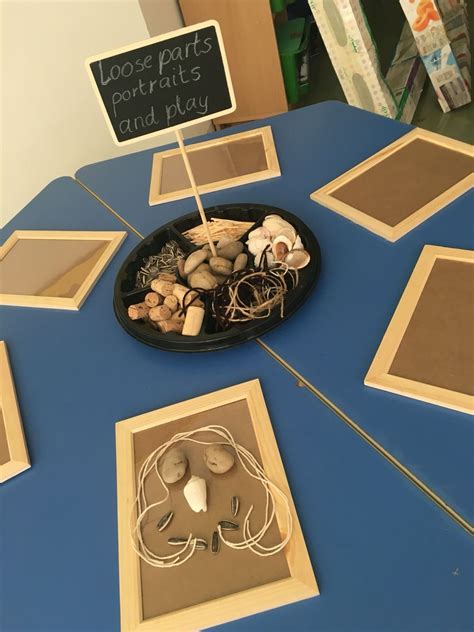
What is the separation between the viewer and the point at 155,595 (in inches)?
22.2

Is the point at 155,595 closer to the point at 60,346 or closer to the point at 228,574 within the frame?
the point at 228,574

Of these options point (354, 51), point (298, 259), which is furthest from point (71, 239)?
point (354, 51)

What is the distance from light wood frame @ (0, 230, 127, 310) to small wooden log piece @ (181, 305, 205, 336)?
277 millimetres

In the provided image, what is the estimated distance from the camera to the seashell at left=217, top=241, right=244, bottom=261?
Result: 922mm

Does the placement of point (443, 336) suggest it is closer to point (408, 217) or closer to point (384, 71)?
point (408, 217)

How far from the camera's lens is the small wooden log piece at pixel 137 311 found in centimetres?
85

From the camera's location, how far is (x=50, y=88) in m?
1.83

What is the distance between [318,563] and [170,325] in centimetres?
42

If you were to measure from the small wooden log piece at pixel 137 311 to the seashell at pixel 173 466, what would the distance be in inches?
10.6

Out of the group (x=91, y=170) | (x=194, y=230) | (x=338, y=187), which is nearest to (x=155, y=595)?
(x=194, y=230)

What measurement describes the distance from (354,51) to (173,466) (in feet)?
5.98

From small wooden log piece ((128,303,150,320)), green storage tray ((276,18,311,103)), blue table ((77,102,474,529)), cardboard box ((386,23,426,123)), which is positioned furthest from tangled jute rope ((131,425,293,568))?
green storage tray ((276,18,311,103))

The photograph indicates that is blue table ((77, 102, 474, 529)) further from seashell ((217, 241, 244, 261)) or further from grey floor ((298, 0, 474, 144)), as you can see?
grey floor ((298, 0, 474, 144))

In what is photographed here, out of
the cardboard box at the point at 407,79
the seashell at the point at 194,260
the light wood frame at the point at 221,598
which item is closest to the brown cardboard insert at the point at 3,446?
the light wood frame at the point at 221,598
